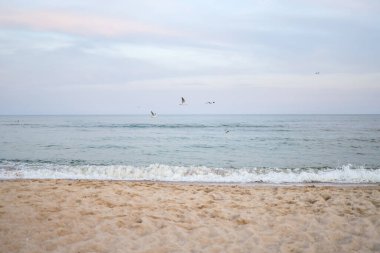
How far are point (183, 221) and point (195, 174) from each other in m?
7.45

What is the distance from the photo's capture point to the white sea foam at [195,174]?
39.8 ft

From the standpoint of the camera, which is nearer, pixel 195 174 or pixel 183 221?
pixel 183 221

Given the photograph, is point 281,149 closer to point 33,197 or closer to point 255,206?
point 255,206

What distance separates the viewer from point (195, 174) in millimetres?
13320

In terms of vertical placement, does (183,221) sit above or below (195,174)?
above

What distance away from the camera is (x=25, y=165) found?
15609mm

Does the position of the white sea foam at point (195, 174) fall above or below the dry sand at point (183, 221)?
below

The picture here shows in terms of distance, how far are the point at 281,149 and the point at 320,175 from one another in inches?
381

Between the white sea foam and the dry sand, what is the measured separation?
3.90 meters

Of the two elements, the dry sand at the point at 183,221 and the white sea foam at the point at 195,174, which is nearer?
the dry sand at the point at 183,221

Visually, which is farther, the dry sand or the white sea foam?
the white sea foam

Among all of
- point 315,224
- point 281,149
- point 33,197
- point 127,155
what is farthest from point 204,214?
point 281,149

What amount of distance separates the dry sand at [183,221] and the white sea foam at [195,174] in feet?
12.8

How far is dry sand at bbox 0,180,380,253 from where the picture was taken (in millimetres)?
4789
